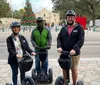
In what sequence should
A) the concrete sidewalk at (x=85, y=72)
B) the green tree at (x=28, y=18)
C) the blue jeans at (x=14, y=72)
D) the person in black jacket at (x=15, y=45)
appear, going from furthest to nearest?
the green tree at (x=28, y=18)
the concrete sidewalk at (x=85, y=72)
the blue jeans at (x=14, y=72)
the person in black jacket at (x=15, y=45)

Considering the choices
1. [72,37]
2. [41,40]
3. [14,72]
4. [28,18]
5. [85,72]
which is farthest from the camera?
[28,18]

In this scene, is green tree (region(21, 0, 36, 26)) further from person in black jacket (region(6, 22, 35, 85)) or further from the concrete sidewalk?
person in black jacket (region(6, 22, 35, 85))

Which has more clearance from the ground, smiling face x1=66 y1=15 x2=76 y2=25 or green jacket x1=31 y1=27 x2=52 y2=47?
smiling face x1=66 y1=15 x2=76 y2=25

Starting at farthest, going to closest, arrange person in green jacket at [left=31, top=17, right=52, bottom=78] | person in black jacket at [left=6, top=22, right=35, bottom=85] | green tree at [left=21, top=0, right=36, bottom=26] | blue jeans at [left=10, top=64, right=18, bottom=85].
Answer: green tree at [left=21, top=0, right=36, bottom=26] → person in green jacket at [left=31, top=17, right=52, bottom=78] → blue jeans at [left=10, top=64, right=18, bottom=85] → person in black jacket at [left=6, top=22, right=35, bottom=85]

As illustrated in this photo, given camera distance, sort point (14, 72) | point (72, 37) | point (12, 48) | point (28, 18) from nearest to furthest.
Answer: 1. point (72, 37)
2. point (12, 48)
3. point (14, 72)
4. point (28, 18)

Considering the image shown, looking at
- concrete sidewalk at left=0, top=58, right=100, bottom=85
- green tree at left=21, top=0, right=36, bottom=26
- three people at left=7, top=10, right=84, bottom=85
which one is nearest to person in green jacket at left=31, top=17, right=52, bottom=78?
three people at left=7, top=10, right=84, bottom=85

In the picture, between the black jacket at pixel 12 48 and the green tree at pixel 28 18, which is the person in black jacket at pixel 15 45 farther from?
the green tree at pixel 28 18

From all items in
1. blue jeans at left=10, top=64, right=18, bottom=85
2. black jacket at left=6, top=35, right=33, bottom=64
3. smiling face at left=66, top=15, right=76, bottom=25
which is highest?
smiling face at left=66, top=15, right=76, bottom=25

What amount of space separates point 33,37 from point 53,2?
48424 millimetres

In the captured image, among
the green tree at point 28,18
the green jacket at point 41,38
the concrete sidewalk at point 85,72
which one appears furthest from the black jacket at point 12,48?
the green tree at point 28,18

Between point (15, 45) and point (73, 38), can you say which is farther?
point (15, 45)

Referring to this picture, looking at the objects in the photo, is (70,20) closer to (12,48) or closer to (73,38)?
(73,38)

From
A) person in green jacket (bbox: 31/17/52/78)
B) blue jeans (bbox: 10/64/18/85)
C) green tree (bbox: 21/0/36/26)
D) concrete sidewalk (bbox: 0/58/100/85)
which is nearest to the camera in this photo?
blue jeans (bbox: 10/64/18/85)

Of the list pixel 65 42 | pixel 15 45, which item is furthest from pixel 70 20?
pixel 15 45
